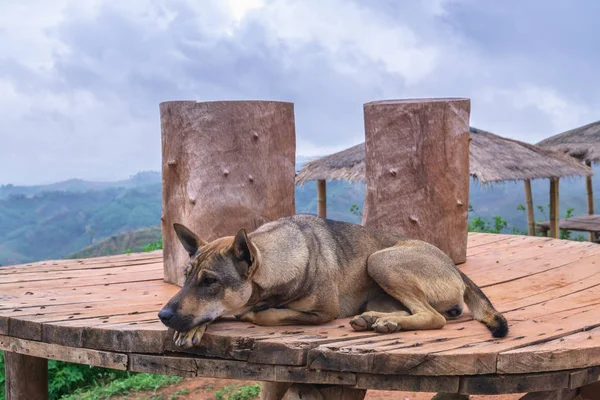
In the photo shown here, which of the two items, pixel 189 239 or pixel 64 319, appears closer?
pixel 189 239

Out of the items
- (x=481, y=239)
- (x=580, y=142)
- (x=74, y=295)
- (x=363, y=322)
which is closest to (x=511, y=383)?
(x=363, y=322)

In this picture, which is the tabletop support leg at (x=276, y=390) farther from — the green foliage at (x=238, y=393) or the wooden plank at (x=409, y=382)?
the green foliage at (x=238, y=393)

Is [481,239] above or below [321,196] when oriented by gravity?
below

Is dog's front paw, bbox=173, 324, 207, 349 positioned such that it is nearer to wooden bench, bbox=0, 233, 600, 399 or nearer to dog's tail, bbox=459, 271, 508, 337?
wooden bench, bbox=0, 233, 600, 399

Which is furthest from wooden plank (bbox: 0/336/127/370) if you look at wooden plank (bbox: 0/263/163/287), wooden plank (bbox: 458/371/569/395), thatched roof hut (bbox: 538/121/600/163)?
thatched roof hut (bbox: 538/121/600/163)

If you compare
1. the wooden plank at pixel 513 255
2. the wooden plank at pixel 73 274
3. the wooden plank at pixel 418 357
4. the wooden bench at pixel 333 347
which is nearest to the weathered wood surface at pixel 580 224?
the wooden plank at pixel 513 255

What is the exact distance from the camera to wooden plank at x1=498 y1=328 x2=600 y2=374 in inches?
130

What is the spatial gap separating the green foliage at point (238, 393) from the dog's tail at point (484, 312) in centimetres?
330

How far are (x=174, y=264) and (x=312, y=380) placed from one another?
2.24 m

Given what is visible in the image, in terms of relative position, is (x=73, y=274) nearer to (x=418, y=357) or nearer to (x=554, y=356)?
(x=418, y=357)

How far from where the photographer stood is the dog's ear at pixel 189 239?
142 inches

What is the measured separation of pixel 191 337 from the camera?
3424 mm

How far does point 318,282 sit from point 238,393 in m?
3.43

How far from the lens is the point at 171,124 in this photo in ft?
17.1
